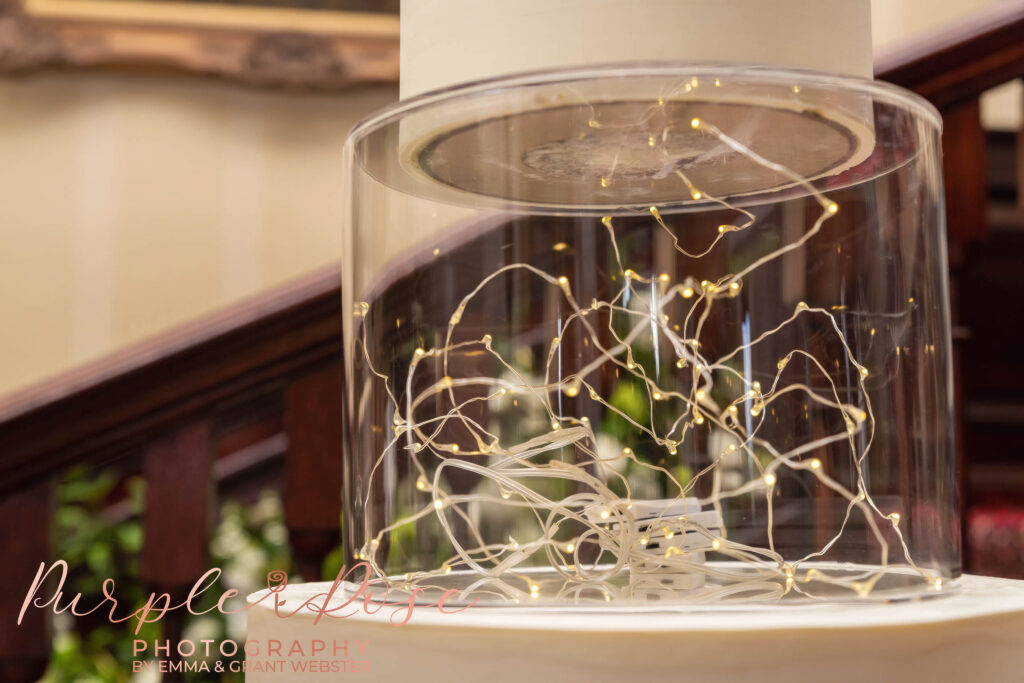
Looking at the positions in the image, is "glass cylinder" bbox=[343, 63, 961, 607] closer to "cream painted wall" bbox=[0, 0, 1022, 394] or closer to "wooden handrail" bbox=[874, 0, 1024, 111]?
"wooden handrail" bbox=[874, 0, 1024, 111]

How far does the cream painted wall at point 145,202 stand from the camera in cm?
213

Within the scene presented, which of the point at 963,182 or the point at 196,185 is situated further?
the point at 196,185

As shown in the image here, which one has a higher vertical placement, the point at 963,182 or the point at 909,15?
the point at 909,15

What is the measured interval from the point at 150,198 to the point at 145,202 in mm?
15

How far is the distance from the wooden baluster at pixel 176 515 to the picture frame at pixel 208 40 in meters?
1.45

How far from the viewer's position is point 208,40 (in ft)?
7.04

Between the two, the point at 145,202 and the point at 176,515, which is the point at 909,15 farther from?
the point at 176,515

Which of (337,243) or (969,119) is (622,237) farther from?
(337,243)

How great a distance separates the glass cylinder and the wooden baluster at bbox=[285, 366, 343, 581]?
30 centimetres

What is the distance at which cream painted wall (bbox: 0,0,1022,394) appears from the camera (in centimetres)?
212

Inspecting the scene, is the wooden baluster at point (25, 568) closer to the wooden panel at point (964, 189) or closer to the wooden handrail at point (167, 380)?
the wooden handrail at point (167, 380)

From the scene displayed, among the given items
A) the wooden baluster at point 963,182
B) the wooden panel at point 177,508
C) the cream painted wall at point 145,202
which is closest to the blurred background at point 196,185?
the cream painted wall at point 145,202

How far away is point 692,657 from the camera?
1.20ft

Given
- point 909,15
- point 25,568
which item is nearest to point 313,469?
point 25,568
